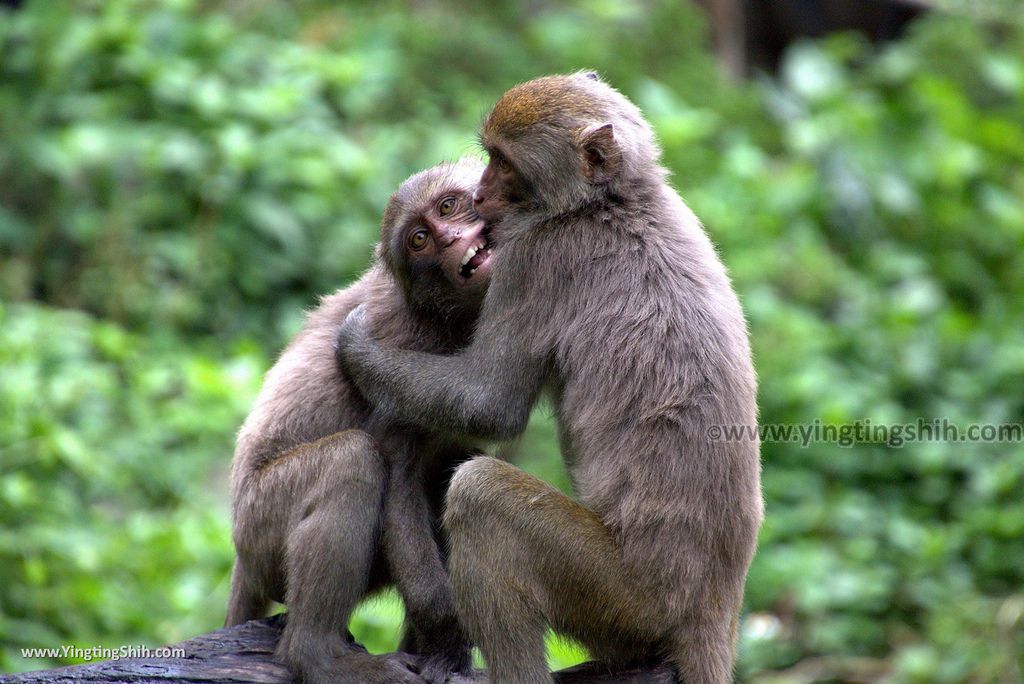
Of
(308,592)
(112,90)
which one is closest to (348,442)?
(308,592)

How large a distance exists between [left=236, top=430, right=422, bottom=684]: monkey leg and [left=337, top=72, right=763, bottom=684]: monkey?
0.94 ft

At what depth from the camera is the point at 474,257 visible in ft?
15.0

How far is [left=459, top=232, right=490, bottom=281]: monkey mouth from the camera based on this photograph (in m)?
4.55

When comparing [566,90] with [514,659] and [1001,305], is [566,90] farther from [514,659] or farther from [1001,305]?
[1001,305]

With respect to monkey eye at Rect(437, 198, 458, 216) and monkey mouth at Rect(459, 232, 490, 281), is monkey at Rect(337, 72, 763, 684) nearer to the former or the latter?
monkey mouth at Rect(459, 232, 490, 281)

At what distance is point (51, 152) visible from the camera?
337 inches

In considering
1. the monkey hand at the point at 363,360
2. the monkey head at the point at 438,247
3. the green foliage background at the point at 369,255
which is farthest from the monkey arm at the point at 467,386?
the green foliage background at the point at 369,255

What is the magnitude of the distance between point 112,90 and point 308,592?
636 cm

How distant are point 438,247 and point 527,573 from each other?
4.47 ft

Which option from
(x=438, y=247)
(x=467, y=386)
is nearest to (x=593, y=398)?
(x=467, y=386)

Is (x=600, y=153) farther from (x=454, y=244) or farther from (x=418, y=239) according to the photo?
(x=418, y=239)

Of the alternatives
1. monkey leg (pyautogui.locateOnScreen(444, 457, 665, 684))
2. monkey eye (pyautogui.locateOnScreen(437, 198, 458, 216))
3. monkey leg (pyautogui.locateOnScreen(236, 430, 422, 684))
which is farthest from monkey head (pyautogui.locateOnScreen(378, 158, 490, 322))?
monkey leg (pyautogui.locateOnScreen(444, 457, 665, 684))

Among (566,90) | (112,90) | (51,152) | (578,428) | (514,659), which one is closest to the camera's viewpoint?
(514,659)

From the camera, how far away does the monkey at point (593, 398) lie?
3947mm
